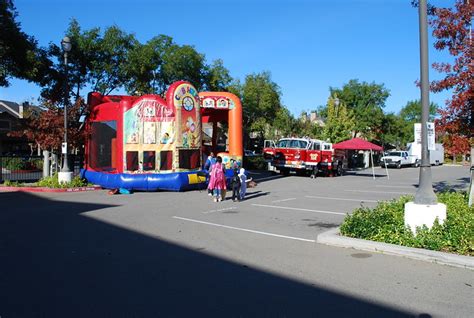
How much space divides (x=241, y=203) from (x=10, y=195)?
8.99 m

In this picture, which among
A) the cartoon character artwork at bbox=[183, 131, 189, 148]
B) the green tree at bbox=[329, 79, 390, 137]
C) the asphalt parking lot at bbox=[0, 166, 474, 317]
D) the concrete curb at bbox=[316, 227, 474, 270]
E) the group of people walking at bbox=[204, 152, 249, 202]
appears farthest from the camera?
the green tree at bbox=[329, 79, 390, 137]

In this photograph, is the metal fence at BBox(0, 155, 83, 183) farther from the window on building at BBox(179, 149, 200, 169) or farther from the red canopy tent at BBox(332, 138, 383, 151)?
the red canopy tent at BBox(332, 138, 383, 151)

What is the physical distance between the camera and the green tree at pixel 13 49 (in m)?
16.4

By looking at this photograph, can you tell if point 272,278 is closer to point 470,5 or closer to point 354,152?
point 470,5

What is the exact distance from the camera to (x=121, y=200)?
15.2m

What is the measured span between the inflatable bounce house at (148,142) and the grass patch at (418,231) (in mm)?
9590

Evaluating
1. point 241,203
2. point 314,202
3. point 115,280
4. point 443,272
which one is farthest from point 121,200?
point 443,272

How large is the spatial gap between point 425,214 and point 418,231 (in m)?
0.34

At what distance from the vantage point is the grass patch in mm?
6941

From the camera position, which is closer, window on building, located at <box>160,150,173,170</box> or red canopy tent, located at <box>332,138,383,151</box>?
window on building, located at <box>160,150,173,170</box>

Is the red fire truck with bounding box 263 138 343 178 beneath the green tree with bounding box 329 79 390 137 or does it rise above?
beneath

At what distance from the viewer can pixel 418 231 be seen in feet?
24.7

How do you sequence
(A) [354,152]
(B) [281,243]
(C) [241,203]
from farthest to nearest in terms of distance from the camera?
(A) [354,152] < (C) [241,203] < (B) [281,243]

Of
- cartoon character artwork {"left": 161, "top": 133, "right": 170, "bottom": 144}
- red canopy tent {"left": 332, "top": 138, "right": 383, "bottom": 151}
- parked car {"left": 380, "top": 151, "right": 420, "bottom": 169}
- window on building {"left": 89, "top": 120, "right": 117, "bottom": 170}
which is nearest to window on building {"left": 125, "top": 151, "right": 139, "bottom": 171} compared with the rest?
cartoon character artwork {"left": 161, "top": 133, "right": 170, "bottom": 144}
